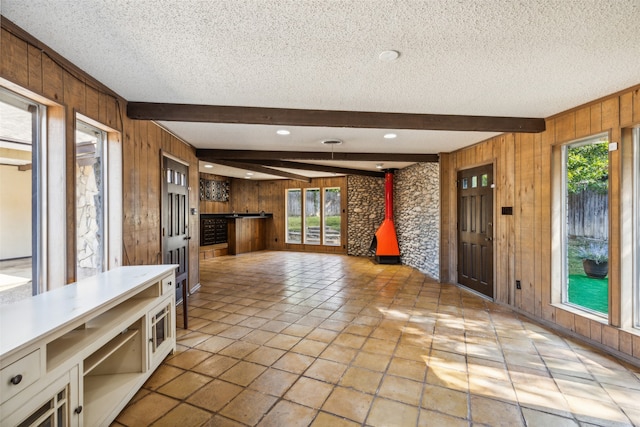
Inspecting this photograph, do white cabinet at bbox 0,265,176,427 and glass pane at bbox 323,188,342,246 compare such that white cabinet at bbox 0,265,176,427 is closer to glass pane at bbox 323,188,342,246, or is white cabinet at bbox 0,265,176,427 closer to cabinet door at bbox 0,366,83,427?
cabinet door at bbox 0,366,83,427

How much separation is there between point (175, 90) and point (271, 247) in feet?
25.3

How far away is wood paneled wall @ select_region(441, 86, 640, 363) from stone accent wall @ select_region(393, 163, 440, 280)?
1086 millimetres

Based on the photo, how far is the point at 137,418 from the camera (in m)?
1.86

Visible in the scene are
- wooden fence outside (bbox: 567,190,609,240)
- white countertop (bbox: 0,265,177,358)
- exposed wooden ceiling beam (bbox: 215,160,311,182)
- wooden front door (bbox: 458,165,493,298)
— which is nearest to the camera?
white countertop (bbox: 0,265,177,358)

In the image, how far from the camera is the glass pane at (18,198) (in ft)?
6.10

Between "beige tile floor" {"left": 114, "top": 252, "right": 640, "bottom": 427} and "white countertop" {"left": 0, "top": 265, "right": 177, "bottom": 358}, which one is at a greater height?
"white countertop" {"left": 0, "top": 265, "right": 177, "bottom": 358}

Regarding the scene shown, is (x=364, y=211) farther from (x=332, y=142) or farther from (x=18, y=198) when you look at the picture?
(x=18, y=198)

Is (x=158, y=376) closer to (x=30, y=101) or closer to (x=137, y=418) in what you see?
(x=137, y=418)

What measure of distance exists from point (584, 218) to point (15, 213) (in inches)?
199

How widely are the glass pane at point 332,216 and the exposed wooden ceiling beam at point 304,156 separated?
349 cm

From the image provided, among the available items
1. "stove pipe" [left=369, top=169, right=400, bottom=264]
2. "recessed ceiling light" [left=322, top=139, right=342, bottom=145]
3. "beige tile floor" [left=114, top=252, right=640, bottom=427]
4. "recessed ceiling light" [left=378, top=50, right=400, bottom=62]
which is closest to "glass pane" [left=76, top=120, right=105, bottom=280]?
"beige tile floor" [left=114, top=252, right=640, bottom=427]

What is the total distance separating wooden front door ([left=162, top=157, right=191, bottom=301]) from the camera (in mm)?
3885

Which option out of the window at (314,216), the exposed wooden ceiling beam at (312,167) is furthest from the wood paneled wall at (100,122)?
the window at (314,216)

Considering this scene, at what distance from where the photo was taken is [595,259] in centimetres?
349
